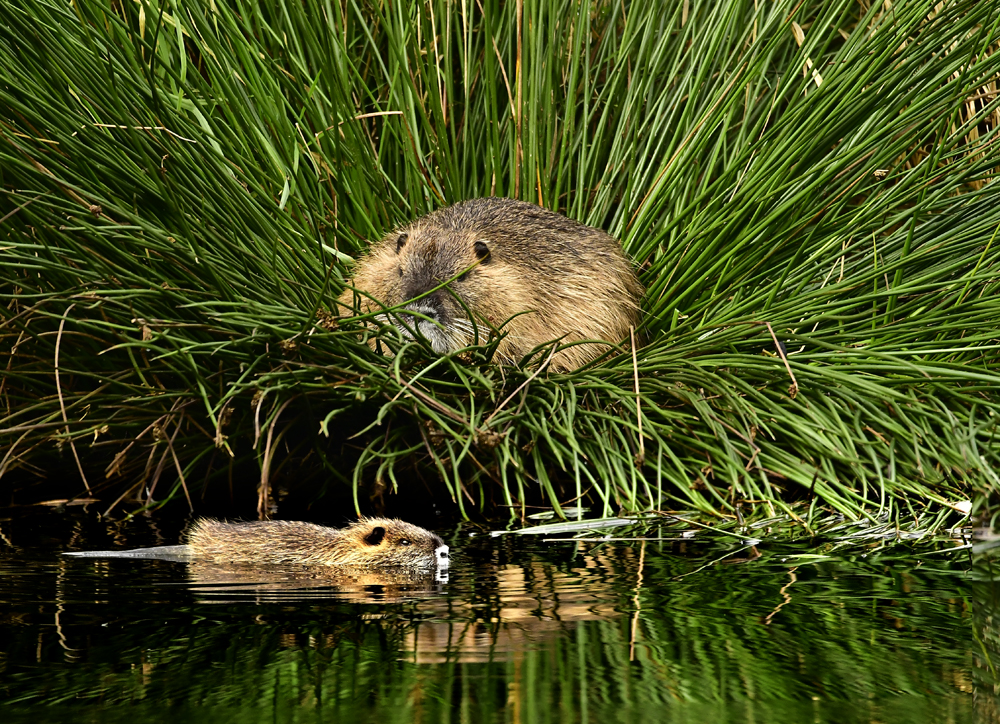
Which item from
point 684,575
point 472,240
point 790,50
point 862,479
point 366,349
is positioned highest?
point 790,50

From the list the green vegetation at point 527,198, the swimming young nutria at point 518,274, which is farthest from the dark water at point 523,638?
the swimming young nutria at point 518,274

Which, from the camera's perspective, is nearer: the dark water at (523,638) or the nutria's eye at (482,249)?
the dark water at (523,638)

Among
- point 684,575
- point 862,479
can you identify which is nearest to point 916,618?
point 684,575

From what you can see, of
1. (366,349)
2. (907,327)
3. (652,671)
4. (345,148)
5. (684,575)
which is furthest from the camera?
(345,148)

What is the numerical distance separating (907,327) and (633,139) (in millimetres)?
1353

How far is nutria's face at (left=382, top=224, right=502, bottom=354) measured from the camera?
348 centimetres

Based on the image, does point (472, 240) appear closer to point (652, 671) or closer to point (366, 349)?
point (366, 349)

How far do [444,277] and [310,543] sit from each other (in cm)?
107

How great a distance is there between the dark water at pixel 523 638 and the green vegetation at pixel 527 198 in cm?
36

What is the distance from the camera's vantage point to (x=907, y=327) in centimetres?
334

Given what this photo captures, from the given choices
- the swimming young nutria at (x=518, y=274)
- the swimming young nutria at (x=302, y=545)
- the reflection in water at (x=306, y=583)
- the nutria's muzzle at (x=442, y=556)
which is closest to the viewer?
the reflection in water at (x=306, y=583)

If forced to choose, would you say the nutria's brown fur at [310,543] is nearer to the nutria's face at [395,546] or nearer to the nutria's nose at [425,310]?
the nutria's face at [395,546]

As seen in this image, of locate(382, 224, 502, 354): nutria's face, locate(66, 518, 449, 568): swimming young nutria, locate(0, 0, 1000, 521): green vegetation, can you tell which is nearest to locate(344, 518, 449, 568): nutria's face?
locate(66, 518, 449, 568): swimming young nutria

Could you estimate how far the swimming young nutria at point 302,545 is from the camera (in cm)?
280
